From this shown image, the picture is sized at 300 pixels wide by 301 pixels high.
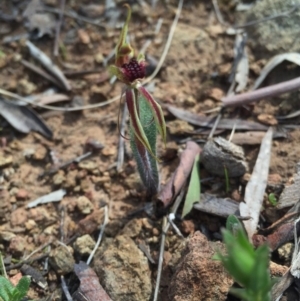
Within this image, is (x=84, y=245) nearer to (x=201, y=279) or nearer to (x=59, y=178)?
(x=59, y=178)

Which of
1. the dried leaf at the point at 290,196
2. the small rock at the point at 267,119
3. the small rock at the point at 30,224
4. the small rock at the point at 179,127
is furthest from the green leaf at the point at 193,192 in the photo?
the small rock at the point at 30,224

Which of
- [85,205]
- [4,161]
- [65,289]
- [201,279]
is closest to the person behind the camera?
[201,279]

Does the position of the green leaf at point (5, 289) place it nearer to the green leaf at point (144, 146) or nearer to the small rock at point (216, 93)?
the green leaf at point (144, 146)

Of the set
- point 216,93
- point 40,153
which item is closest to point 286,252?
point 216,93

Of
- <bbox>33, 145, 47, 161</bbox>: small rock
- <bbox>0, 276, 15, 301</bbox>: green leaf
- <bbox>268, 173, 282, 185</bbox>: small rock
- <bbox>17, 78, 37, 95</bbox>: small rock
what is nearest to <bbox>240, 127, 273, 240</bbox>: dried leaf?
<bbox>268, 173, 282, 185</bbox>: small rock

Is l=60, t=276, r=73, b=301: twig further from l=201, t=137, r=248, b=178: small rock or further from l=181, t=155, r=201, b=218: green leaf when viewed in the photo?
l=201, t=137, r=248, b=178: small rock

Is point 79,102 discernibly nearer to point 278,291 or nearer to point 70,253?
point 70,253
